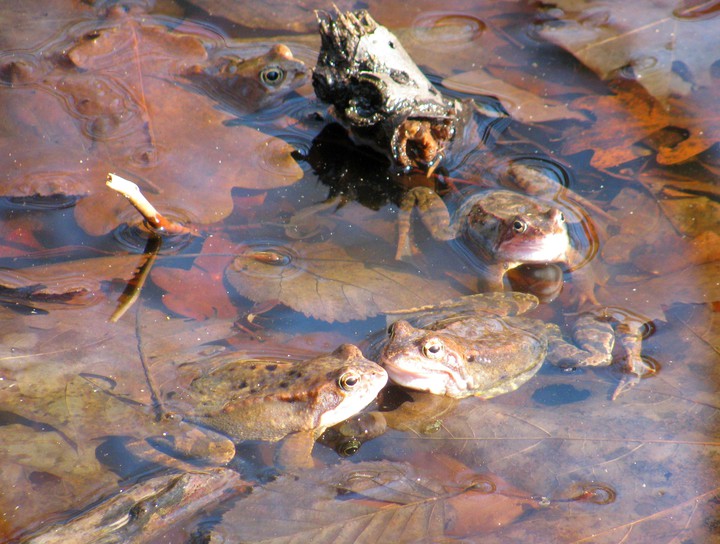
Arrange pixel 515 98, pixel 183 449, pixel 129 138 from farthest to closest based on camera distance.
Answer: pixel 515 98 → pixel 129 138 → pixel 183 449


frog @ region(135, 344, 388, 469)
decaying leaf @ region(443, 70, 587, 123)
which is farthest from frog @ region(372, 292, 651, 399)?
decaying leaf @ region(443, 70, 587, 123)

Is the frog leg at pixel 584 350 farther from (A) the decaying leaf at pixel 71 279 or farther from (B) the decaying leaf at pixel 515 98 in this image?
(A) the decaying leaf at pixel 71 279

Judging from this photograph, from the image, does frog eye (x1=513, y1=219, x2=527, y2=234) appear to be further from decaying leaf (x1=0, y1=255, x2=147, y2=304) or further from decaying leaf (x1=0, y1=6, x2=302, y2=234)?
decaying leaf (x1=0, y1=255, x2=147, y2=304)

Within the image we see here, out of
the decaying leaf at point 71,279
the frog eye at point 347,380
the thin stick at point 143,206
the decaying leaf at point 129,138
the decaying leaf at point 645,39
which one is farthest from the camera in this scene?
the decaying leaf at point 645,39

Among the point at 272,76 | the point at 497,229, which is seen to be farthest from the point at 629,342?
the point at 272,76

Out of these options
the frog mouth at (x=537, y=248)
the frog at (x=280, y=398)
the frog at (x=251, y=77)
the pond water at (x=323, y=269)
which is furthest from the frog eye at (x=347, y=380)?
the frog at (x=251, y=77)

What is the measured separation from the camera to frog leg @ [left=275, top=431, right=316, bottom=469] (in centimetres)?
400

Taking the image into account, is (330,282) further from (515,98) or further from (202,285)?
(515,98)

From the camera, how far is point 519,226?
5.13m

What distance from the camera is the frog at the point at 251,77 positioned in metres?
6.37

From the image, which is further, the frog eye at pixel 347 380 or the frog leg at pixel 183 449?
the frog eye at pixel 347 380

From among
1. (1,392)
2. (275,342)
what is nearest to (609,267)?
(275,342)

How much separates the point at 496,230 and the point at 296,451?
2491 millimetres

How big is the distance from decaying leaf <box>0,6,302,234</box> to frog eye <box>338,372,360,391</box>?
6.03 ft
